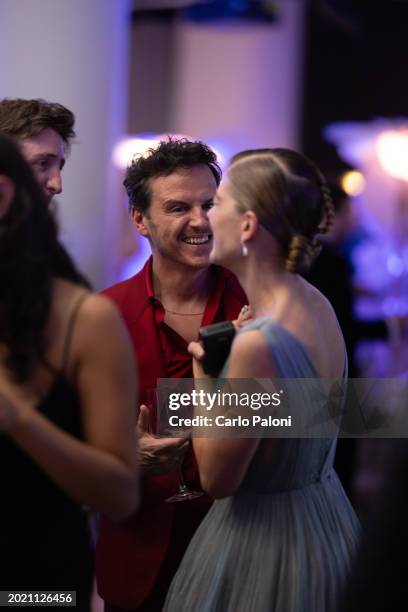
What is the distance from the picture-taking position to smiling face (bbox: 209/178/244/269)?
2.02 meters

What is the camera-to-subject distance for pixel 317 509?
213 cm

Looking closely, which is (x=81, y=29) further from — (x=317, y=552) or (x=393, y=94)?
(x=393, y=94)

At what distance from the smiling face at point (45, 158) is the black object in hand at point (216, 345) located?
0.78 meters

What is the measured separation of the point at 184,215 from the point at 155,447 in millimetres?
643

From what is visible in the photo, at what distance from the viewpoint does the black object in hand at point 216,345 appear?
203 centimetres

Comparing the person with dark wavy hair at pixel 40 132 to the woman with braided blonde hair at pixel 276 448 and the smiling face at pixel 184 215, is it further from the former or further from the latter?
A: the woman with braided blonde hair at pixel 276 448

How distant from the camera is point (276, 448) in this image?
2.02 metres

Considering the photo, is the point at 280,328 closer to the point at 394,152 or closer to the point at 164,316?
the point at 164,316

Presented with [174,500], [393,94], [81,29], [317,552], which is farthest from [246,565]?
[393,94]

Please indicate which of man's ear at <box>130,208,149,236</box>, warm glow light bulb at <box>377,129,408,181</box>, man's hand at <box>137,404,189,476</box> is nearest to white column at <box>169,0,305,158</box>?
warm glow light bulb at <box>377,129,408,181</box>

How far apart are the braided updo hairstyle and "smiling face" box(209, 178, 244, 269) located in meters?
0.02

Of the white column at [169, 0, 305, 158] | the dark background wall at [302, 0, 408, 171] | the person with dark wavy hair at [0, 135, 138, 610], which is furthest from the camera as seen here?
the dark background wall at [302, 0, 408, 171]

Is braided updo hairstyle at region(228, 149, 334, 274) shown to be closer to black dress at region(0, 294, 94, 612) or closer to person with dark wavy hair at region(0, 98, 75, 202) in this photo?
black dress at region(0, 294, 94, 612)

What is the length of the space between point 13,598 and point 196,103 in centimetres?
862
